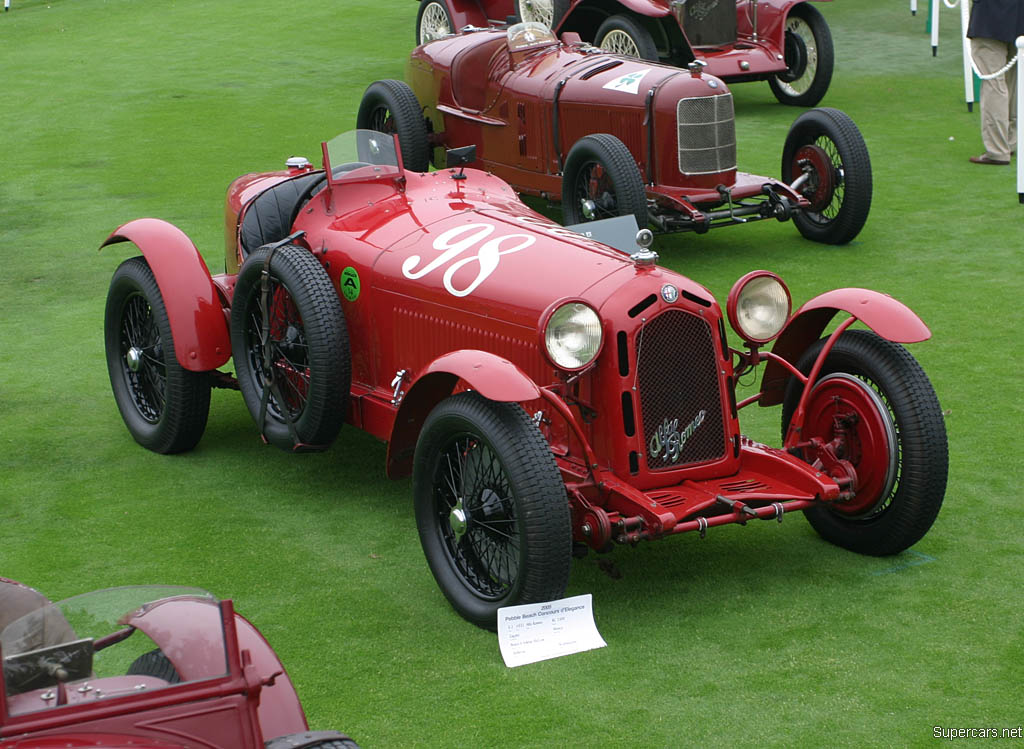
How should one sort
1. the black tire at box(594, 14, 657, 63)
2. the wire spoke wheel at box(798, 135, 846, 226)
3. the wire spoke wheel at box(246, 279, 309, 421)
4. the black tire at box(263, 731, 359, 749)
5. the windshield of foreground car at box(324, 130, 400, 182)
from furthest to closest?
the black tire at box(594, 14, 657, 63) < the wire spoke wheel at box(798, 135, 846, 226) < the windshield of foreground car at box(324, 130, 400, 182) < the wire spoke wheel at box(246, 279, 309, 421) < the black tire at box(263, 731, 359, 749)

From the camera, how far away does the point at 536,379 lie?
4.61 m

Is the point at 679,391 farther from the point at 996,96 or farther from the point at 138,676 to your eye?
the point at 996,96

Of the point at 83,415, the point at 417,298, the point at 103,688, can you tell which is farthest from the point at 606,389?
the point at 83,415

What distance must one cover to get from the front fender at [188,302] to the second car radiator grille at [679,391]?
2021 millimetres

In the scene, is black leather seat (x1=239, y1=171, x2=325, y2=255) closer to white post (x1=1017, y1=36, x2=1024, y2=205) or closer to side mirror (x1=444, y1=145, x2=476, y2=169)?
side mirror (x1=444, y1=145, x2=476, y2=169)

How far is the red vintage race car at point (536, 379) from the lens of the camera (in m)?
4.21

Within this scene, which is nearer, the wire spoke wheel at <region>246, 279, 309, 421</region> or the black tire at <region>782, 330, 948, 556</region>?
the black tire at <region>782, 330, 948, 556</region>

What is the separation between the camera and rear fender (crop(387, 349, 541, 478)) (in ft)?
13.3

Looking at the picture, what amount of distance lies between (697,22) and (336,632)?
29.8ft

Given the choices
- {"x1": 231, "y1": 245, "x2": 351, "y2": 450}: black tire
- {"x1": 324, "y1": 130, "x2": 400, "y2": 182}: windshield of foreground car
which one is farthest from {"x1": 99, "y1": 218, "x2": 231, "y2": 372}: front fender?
{"x1": 324, "y1": 130, "x2": 400, "y2": 182}: windshield of foreground car

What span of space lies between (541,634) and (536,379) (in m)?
0.94

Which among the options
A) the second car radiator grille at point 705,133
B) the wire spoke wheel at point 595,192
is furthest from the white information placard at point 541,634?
the second car radiator grille at point 705,133

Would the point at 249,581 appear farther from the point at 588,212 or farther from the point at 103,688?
the point at 588,212

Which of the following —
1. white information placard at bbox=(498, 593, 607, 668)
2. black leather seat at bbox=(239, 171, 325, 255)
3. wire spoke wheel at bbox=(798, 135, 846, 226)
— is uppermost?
black leather seat at bbox=(239, 171, 325, 255)
